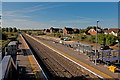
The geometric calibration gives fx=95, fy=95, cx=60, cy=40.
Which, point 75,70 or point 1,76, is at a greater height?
point 1,76

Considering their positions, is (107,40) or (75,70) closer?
(75,70)

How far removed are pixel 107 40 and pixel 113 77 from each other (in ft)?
70.9

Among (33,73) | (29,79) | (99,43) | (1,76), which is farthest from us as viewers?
(99,43)

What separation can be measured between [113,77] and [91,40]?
27.0 metres

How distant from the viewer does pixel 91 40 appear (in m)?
36.6

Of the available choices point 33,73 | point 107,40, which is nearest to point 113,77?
point 33,73

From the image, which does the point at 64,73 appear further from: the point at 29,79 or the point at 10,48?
the point at 10,48

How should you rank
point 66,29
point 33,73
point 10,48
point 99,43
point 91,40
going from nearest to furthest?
point 33,73 < point 10,48 < point 99,43 < point 91,40 < point 66,29

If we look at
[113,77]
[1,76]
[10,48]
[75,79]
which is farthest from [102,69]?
[10,48]

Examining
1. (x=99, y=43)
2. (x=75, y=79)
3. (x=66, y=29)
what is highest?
(x=66, y=29)

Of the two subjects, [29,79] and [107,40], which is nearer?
[29,79]

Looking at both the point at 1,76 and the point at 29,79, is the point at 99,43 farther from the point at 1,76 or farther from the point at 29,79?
the point at 1,76

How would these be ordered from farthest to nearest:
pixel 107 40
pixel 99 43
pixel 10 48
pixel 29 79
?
pixel 99 43, pixel 107 40, pixel 10 48, pixel 29 79

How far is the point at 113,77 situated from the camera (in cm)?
1059
